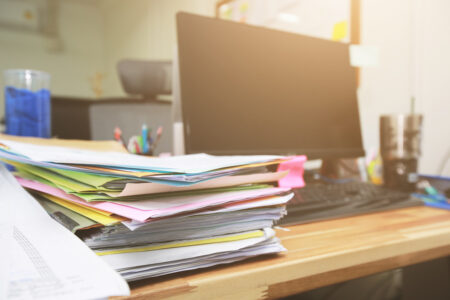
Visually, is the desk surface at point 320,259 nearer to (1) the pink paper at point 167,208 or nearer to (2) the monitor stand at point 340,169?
(1) the pink paper at point 167,208

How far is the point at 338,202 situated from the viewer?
0.68 metres

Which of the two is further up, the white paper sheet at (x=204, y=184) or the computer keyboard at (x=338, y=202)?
the white paper sheet at (x=204, y=184)

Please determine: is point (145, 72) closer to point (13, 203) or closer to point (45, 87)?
point (45, 87)

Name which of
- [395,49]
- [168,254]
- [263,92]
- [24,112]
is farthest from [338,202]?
[395,49]

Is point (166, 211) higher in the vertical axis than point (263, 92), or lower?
lower

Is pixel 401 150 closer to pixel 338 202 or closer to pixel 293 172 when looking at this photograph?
pixel 338 202

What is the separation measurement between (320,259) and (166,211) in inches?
7.7

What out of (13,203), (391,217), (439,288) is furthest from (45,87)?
(439,288)

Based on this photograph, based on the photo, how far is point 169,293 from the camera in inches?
11.9

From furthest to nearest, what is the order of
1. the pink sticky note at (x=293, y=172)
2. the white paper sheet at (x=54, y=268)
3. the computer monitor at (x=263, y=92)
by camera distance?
the computer monitor at (x=263, y=92), the pink sticky note at (x=293, y=172), the white paper sheet at (x=54, y=268)

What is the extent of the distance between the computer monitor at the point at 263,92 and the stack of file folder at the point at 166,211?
389 mm

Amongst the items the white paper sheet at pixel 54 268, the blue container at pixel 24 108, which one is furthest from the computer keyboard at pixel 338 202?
the blue container at pixel 24 108

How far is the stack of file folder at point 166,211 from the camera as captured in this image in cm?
32

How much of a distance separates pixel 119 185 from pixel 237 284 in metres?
0.15
